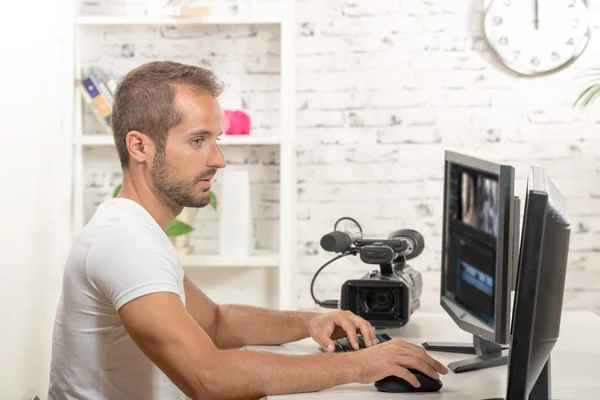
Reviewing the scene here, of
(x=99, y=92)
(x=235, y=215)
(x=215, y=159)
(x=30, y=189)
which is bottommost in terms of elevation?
(x=235, y=215)

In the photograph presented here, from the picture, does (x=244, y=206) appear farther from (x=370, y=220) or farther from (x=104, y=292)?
(x=104, y=292)

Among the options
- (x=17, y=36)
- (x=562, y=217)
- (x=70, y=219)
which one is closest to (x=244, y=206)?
(x=70, y=219)

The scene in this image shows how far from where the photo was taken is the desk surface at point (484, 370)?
164 cm

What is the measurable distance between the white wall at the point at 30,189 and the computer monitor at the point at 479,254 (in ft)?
5.48

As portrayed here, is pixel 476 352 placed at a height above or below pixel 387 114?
below

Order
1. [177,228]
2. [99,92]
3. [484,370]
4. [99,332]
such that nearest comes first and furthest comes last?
[99,332], [484,370], [177,228], [99,92]

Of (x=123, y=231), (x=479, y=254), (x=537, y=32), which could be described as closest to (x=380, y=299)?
(x=479, y=254)

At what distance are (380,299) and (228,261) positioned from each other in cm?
132

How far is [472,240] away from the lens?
77.2 inches

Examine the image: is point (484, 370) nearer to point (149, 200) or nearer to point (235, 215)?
point (149, 200)

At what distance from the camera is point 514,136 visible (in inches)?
143

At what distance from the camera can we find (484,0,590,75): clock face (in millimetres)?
3562

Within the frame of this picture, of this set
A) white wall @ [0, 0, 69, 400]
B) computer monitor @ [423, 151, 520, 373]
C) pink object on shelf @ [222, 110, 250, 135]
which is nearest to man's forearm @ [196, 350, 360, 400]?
computer monitor @ [423, 151, 520, 373]

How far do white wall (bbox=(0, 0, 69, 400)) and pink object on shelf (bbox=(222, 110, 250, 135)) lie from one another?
662mm
